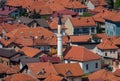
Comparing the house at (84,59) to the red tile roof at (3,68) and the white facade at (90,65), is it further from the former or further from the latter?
the red tile roof at (3,68)

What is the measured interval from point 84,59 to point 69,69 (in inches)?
175

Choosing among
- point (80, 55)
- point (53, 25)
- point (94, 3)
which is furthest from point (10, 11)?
point (80, 55)

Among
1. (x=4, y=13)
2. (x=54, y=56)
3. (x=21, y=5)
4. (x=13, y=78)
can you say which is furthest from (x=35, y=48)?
(x=21, y=5)

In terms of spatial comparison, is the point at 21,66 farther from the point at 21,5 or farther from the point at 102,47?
the point at 21,5

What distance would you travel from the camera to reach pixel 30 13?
257 feet

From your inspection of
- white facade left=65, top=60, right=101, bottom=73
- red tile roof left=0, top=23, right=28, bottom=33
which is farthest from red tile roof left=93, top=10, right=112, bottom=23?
white facade left=65, top=60, right=101, bottom=73

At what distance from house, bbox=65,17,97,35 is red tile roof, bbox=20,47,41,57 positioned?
13.5 meters

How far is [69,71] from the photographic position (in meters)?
48.0

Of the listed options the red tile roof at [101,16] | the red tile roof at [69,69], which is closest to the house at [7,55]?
the red tile roof at [69,69]

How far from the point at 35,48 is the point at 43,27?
10.4 meters

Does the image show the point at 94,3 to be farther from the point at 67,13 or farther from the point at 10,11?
the point at 10,11

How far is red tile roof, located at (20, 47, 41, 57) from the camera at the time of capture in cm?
5474

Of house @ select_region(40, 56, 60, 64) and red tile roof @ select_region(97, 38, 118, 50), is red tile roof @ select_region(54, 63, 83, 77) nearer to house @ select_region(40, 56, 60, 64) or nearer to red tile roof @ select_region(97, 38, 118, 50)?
house @ select_region(40, 56, 60, 64)

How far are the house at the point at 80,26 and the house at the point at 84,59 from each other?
14951 millimetres
